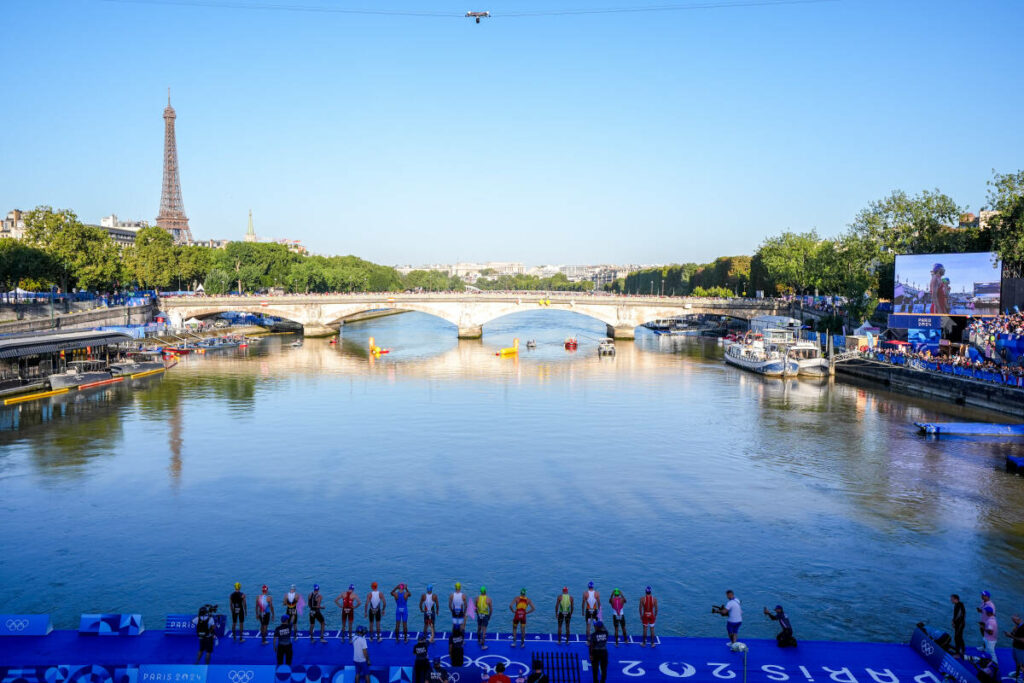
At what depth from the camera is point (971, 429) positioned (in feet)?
143

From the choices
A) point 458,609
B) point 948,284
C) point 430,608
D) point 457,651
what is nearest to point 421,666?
point 457,651

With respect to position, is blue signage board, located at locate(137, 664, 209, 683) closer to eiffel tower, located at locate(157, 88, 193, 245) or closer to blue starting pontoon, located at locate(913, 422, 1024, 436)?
blue starting pontoon, located at locate(913, 422, 1024, 436)

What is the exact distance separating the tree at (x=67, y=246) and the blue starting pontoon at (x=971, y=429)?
3087 inches

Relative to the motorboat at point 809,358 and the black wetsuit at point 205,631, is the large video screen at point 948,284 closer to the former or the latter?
the motorboat at point 809,358

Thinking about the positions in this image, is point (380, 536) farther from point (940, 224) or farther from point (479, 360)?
point (940, 224)

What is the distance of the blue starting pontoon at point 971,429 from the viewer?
42.9 metres

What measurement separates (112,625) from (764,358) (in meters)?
64.6

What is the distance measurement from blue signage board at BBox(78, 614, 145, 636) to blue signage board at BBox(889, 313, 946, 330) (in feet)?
206

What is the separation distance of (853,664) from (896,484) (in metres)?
19.8

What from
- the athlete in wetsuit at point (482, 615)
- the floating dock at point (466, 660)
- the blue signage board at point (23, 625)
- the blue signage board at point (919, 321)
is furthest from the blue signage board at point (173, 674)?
the blue signage board at point (919, 321)

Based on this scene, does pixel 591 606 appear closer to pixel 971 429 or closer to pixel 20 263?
pixel 971 429

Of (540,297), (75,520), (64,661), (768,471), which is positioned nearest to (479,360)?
(540,297)

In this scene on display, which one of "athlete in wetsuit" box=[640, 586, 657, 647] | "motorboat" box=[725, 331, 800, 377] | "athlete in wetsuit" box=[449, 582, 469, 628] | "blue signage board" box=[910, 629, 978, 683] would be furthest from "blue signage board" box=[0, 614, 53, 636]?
"motorboat" box=[725, 331, 800, 377]

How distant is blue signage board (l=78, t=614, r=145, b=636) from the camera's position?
16.9 metres
